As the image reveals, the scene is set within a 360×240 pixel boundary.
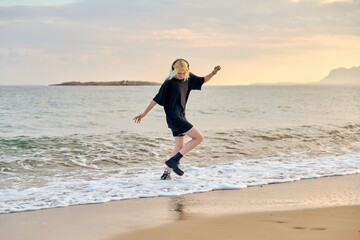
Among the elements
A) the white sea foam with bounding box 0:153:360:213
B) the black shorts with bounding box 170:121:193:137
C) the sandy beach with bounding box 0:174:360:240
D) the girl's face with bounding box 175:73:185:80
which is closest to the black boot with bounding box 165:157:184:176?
the white sea foam with bounding box 0:153:360:213

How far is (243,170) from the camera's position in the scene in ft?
31.6

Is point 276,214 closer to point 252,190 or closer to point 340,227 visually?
point 340,227

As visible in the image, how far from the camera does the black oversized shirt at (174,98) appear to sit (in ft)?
27.8

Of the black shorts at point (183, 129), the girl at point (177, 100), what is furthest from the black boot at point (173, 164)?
the black shorts at point (183, 129)

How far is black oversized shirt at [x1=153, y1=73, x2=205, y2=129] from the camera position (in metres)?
8.48

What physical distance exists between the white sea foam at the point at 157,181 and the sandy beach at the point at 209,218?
349 millimetres

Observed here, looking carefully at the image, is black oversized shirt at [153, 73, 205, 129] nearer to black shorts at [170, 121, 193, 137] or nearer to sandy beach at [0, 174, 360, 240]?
black shorts at [170, 121, 193, 137]

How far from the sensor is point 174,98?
852cm

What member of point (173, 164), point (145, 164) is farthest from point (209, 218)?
point (145, 164)

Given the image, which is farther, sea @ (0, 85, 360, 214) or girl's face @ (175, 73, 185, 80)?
girl's face @ (175, 73, 185, 80)

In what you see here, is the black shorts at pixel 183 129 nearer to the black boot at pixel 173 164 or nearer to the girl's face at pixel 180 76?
the black boot at pixel 173 164

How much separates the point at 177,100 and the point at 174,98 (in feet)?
0.19

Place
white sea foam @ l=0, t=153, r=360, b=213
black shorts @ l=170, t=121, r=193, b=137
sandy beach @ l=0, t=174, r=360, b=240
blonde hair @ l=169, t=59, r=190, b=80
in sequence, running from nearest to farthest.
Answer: sandy beach @ l=0, t=174, r=360, b=240 < white sea foam @ l=0, t=153, r=360, b=213 < blonde hair @ l=169, t=59, r=190, b=80 < black shorts @ l=170, t=121, r=193, b=137

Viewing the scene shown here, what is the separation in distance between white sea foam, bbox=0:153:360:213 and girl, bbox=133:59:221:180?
0.43 m
